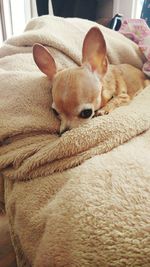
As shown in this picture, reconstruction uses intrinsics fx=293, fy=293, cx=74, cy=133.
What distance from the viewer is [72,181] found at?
59 cm

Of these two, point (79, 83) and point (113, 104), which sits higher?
point (79, 83)

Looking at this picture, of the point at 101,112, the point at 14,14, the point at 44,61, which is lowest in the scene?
the point at 14,14

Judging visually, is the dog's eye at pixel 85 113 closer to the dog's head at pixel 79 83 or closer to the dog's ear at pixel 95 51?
the dog's head at pixel 79 83

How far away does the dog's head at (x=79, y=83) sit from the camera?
35.8 inches

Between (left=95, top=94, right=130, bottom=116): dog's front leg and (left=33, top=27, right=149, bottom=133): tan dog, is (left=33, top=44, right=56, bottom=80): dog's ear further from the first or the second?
(left=95, top=94, right=130, bottom=116): dog's front leg

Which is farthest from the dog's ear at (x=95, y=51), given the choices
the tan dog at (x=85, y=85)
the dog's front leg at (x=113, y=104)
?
the dog's front leg at (x=113, y=104)

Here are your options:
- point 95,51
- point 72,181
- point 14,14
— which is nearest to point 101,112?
point 95,51

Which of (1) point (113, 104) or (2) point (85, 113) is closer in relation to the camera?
(2) point (85, 113)

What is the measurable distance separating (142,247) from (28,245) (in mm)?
268

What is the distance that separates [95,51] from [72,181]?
1.90ft

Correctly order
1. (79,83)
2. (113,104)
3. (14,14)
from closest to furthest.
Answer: (79,83) < (113,104) < (14,14)

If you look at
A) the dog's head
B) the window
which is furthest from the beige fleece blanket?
the window

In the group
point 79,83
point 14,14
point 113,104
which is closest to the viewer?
point 79,83

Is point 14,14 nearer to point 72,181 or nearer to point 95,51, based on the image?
point 95,51
